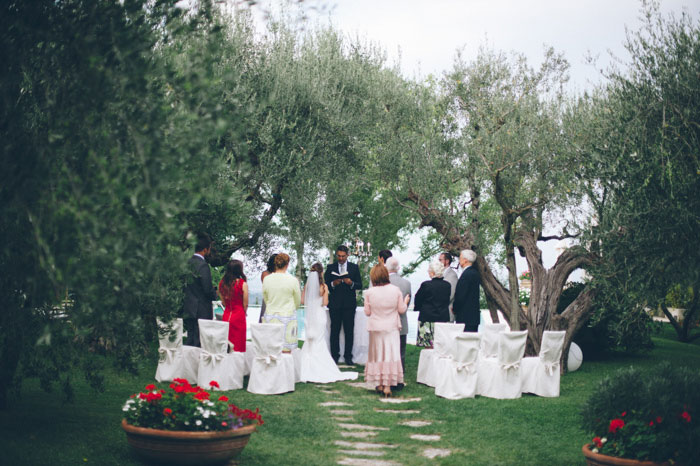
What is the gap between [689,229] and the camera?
858cm

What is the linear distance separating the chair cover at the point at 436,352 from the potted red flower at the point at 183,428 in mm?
4714

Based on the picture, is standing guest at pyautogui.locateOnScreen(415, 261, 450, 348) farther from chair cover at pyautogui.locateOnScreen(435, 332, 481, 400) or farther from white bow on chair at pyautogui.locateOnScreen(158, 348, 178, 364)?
white bow on chair at pyautogui.locateOnScreen(158, 348, 178, 364)

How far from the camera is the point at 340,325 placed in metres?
13.6

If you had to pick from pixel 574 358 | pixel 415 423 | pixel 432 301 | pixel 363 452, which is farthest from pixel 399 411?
pixel 574 358

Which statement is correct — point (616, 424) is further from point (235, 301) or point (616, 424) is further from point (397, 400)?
point (235, 301)

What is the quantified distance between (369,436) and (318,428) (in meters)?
0.69

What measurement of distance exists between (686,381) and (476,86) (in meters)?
10.5

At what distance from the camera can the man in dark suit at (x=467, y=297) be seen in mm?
11688

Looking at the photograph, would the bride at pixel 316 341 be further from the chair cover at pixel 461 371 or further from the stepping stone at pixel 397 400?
the chair cover at pixel 461 371

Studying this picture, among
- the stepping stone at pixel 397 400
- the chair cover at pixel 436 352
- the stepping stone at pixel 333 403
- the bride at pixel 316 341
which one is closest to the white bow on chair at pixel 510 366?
the chair cover at pixel 436 352

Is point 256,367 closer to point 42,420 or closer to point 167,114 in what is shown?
point 42,420

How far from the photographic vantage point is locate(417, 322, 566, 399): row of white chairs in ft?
33.6

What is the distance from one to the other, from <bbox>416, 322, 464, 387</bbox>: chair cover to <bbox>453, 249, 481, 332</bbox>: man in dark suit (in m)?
0.69

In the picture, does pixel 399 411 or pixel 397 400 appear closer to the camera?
pixel 399 411
